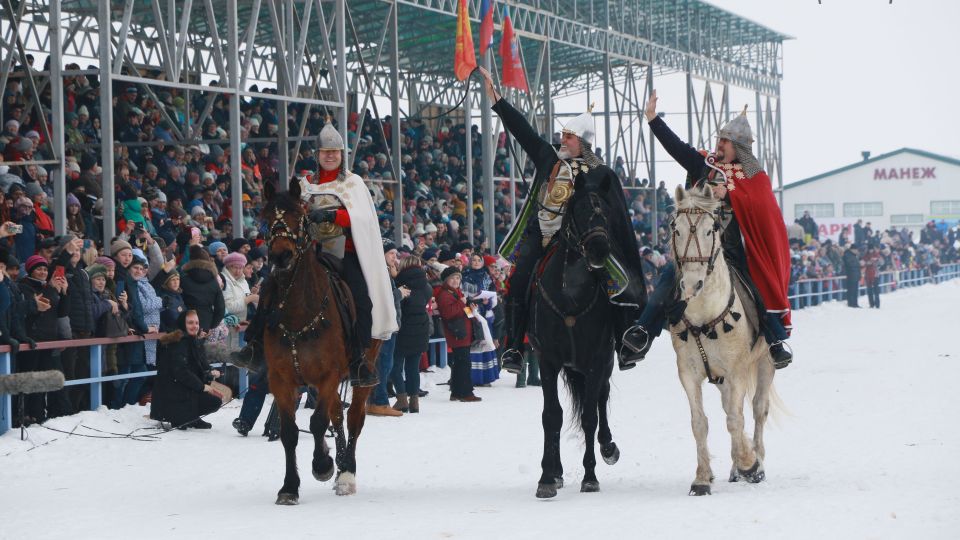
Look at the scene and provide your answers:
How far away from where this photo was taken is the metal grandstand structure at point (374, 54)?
19.2m

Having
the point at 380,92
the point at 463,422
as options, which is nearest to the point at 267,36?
the point at 380,92

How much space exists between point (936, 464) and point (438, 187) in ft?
72.1

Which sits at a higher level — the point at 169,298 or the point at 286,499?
the point at 169,298

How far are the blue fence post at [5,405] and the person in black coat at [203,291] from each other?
2.36 meters

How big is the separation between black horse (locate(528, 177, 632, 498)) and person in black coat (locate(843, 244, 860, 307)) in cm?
3130

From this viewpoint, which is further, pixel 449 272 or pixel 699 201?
pixel 449 272

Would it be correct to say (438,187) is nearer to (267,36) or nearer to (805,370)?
(267,36)

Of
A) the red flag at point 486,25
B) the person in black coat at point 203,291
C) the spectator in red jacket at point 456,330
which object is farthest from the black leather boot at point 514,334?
the red flag at point 486,25

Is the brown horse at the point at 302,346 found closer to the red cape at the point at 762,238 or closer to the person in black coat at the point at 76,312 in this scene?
the red cape at the point at 762,238

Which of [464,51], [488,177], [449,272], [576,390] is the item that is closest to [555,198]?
[576,390]

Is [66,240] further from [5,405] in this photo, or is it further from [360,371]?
[360,371]

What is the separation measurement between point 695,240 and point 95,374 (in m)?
6.49

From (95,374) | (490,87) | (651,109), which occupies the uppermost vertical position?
(490,87)

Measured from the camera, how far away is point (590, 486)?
30.9 feet
